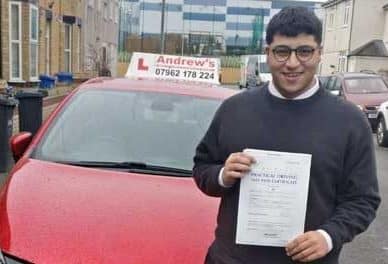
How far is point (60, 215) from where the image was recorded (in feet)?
9.64

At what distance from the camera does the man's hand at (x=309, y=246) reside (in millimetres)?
1944

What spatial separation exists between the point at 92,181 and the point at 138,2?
62.2 metres

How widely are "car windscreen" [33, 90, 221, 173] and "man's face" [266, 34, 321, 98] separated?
1783 mm

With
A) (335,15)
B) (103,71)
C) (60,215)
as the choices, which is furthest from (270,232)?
(335,15)

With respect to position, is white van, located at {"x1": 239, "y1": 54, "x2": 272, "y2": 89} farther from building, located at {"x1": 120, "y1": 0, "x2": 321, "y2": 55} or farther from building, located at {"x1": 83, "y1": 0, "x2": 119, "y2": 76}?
building, located at {"x1": 120, "y1": 0, "x2": 321, "y2": 55}

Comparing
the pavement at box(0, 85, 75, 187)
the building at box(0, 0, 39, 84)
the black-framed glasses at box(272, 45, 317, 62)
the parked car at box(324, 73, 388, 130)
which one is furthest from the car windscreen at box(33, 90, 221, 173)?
the parked car at box(324, 73, 388, 130)

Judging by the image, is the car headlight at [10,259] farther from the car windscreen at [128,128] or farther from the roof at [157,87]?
the roof at [157,87]

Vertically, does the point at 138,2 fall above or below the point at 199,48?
above

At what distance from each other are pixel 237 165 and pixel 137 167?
5.95 ft

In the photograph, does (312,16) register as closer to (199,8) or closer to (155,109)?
(155,109)

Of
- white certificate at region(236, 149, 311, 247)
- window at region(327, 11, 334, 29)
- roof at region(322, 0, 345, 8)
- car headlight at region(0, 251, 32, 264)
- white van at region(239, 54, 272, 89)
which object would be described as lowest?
white van at region(239, 54, 272, 89)

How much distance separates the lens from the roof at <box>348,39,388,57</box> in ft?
135

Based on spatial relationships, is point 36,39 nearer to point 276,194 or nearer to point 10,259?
point 10,259

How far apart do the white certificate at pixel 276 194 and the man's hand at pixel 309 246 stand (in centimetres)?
6
